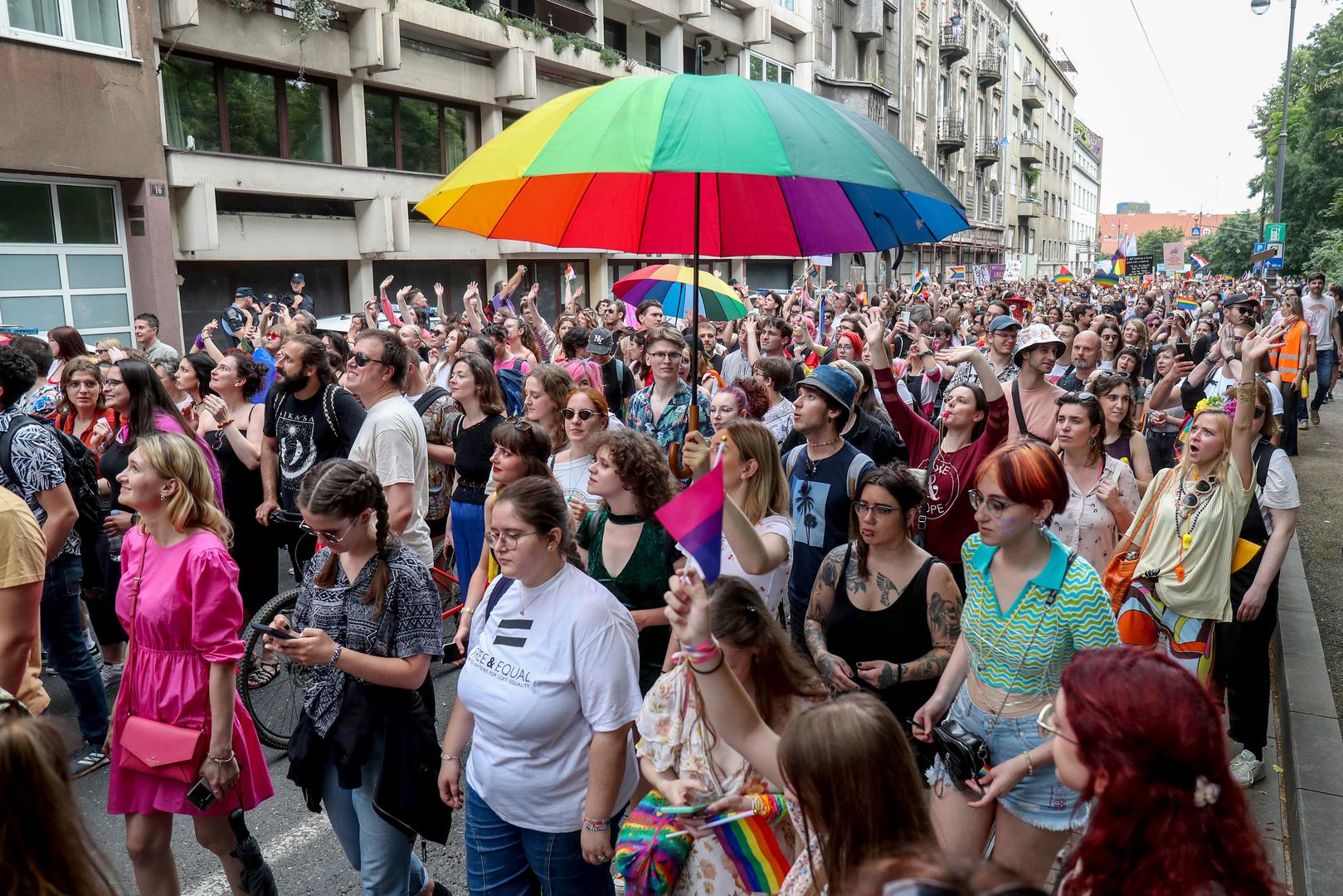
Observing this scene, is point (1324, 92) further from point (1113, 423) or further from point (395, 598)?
point (395, 598)

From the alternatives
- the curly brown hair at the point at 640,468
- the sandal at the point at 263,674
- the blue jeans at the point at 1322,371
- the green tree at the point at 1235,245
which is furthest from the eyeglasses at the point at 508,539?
the green tree at the point at 1235,245

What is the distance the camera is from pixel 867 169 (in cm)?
299

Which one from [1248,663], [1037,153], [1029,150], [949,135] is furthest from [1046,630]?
[1037,153]

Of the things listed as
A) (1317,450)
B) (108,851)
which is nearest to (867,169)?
(108,851)

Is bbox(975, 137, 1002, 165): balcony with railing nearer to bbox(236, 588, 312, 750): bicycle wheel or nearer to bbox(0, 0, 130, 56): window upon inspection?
bbox(0, 0, 130, 56): window

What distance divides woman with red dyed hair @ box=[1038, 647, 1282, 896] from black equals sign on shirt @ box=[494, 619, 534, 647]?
64.2 inches

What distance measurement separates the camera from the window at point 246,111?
58.1ft

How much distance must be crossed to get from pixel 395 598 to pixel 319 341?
283 cm

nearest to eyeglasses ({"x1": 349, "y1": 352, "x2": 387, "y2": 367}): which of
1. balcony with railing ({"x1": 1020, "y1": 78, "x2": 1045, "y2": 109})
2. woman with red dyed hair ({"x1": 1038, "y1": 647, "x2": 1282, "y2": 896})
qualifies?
woman with red dyed hair ({"x1": 1038, "y1": 647, "x2": 1282, "y2": 896})

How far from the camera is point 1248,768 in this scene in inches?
182

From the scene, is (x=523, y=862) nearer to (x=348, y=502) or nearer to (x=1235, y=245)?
(x=348, y=502)

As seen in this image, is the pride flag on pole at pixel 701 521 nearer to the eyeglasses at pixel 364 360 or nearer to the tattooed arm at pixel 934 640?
the tattooed arm at pixel 934 640

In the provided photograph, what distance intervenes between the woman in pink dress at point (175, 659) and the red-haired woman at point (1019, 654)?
2381 millimetres

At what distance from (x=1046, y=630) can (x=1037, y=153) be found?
7742 centimetres
